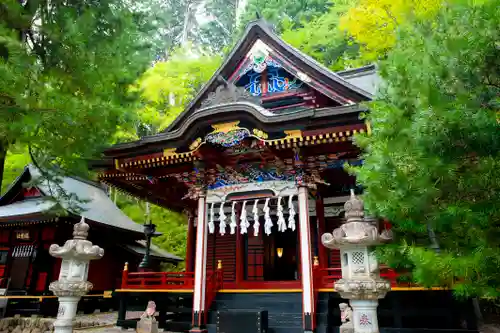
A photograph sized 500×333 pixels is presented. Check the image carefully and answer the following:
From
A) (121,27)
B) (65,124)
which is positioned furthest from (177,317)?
(121,27)

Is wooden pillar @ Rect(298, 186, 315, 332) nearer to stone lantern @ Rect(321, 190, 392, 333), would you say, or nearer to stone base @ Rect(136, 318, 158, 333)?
stone lantern @ Rect(321, 190, 392, 333)

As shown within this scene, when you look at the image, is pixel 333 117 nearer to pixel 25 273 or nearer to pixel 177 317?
pixel 177 317

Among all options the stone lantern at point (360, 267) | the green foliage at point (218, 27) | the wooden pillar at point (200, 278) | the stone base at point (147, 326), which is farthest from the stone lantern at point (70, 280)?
the green foliage at point (218, 27)

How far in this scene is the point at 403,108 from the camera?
4000mm

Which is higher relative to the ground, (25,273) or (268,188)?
(268,188)

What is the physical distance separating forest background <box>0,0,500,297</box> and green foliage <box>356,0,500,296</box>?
1 centimetres

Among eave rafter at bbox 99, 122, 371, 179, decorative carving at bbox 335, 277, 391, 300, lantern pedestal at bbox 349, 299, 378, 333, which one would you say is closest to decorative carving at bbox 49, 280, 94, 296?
eave rafter at bbox 99, 122, 371, 179

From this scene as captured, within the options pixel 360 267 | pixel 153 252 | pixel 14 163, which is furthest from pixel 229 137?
pixel 14 163

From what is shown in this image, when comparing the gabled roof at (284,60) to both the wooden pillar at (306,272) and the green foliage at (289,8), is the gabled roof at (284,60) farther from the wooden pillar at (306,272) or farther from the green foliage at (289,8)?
the green foliage at (289,8)

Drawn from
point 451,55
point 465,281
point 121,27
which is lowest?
point 465,281

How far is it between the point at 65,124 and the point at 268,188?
17.5 ft

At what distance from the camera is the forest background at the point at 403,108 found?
332cm

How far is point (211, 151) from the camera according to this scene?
9.86 m

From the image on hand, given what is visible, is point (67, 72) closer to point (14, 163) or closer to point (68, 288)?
point (68, 288)
